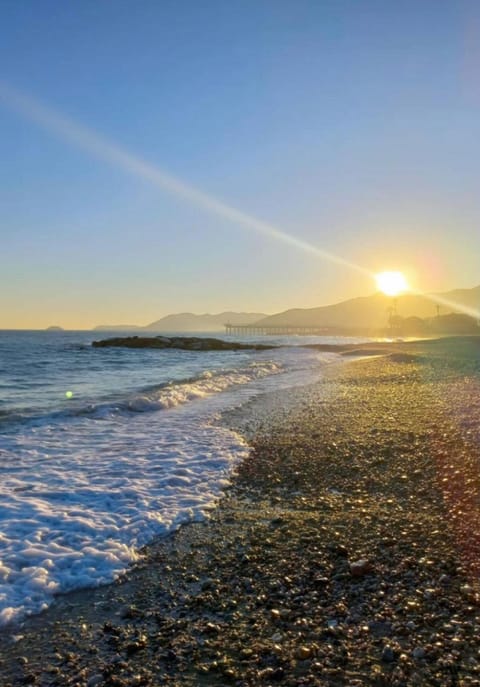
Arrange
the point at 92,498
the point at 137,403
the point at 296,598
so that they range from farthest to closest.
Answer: the point at 137,403 → the point at 92,498 → the point at 296,598

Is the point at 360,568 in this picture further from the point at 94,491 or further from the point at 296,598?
the point at 94,491

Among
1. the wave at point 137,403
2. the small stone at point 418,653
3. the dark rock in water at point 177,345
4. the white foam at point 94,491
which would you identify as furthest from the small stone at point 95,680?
the dark rock in water at point 177,345

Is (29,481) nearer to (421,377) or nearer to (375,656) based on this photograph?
(375,656)

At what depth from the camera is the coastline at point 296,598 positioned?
3531mm

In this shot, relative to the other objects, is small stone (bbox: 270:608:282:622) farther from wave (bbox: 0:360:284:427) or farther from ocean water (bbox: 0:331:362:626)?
wave (bbox: 0:360:284:427)

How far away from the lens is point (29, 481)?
874 centimetres

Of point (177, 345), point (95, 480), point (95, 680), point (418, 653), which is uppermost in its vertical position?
point (177, 345)

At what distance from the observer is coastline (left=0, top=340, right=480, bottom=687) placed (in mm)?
3531

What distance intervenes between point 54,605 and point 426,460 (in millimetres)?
7274

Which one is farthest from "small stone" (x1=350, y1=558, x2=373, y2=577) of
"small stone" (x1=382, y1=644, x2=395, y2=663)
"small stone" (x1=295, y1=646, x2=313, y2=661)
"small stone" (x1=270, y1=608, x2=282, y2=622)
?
"small stone" (x1=295, y1=646, x2=313, y2=661)

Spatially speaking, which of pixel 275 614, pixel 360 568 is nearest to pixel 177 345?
pixel 360 568

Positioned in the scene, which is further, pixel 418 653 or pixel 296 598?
pixel 296 598

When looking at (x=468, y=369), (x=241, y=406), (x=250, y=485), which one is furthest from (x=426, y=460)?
(x=468, y=369)

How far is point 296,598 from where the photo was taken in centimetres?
443
